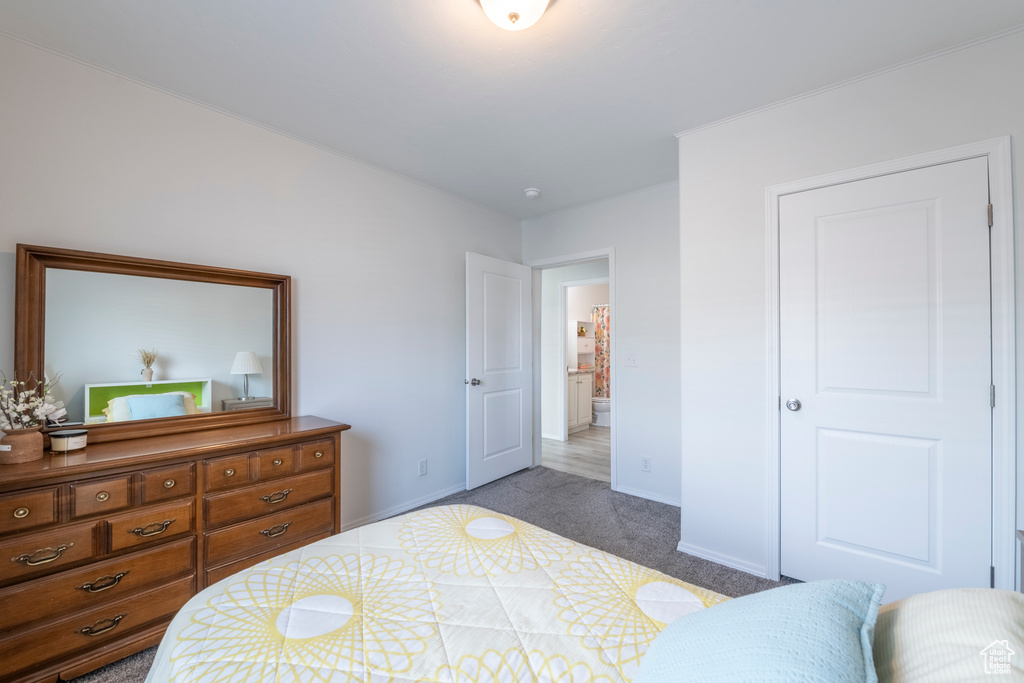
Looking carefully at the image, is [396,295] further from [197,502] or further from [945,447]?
[945,447]

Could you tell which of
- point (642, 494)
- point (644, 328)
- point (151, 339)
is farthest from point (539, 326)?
point (151, 339)

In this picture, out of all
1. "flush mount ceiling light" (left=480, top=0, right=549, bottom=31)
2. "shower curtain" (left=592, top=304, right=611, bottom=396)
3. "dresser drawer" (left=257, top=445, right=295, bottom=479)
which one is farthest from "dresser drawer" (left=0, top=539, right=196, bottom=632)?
"shower curtain" (left=592, top=304, right=611, bottom=396)

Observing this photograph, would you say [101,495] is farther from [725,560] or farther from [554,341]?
[554,341]

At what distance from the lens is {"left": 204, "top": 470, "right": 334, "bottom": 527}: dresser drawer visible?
1829 millimetres

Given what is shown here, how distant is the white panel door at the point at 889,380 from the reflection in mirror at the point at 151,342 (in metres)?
3.00

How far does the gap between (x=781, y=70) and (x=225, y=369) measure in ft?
10.6

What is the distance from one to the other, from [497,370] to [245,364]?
2051mm

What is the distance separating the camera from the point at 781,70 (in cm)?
194

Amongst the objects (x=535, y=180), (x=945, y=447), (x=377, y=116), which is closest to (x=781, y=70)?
(x=535, y=180)

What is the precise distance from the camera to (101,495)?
1552 millimetres

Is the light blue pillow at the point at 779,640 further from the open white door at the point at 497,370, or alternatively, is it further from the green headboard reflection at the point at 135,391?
the open white door at the point at 497,370

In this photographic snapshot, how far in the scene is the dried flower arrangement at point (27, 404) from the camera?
155 centimetres

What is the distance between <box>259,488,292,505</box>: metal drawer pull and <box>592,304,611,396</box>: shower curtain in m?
5.74

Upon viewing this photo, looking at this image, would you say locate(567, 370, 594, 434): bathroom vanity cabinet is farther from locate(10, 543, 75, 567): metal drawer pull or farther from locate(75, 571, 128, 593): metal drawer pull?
locate(10, 543, 75, 567): metal drawer pull
